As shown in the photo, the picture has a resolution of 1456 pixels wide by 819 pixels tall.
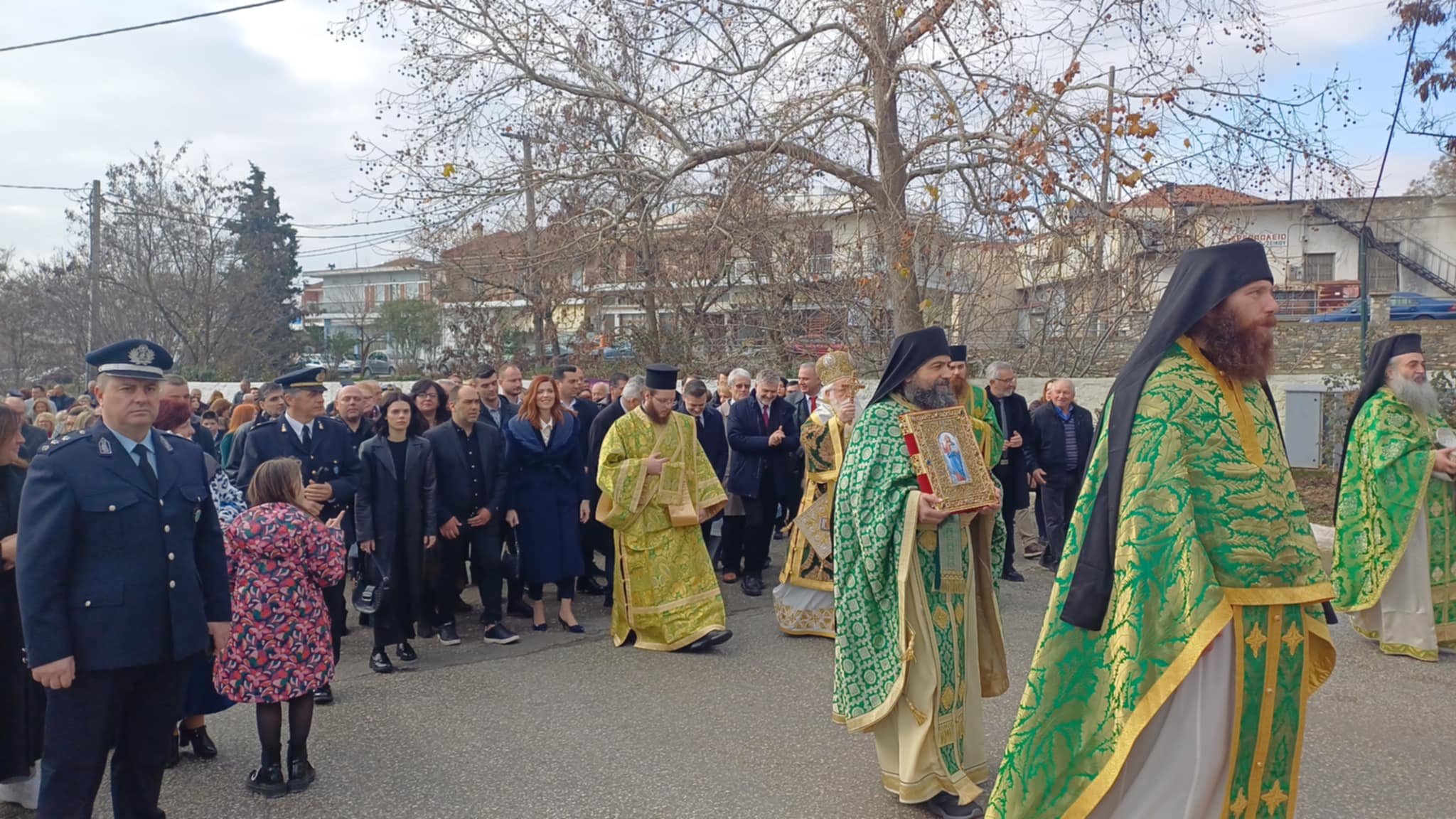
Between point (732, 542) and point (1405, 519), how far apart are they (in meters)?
5.27

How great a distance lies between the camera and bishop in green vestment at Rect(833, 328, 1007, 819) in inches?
179

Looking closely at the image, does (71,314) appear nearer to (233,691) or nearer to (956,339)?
(956,339)

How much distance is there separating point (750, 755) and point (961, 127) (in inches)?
347

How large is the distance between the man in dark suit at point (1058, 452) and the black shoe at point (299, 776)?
6546mm

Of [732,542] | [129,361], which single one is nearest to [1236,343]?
[129,361]

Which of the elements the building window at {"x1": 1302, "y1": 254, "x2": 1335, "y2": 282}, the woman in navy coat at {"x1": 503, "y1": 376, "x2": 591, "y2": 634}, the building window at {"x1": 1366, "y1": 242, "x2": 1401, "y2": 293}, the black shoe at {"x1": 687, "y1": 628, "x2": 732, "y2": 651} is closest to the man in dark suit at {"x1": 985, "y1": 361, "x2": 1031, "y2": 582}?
the black shoe at {"x1": 687, "y1": 628, "x2": 732, "y2": 651}

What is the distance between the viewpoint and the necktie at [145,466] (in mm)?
4004

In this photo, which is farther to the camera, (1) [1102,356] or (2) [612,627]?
(1) [1102,356]

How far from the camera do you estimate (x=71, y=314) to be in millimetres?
35312

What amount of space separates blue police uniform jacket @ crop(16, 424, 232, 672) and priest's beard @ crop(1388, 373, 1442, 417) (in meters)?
6.99

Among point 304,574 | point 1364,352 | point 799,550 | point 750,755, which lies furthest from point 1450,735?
point 1364,352

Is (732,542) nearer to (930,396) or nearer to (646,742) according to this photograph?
(646,742)

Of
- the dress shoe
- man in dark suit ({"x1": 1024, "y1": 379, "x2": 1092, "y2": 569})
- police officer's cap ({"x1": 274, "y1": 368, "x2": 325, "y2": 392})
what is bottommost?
the dress shoe

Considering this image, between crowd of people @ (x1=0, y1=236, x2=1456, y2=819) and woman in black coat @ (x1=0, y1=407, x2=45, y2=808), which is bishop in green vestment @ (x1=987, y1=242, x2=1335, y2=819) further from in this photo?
woman in black coat @ (x1=0, y1=407, x2=45, y2=808)
